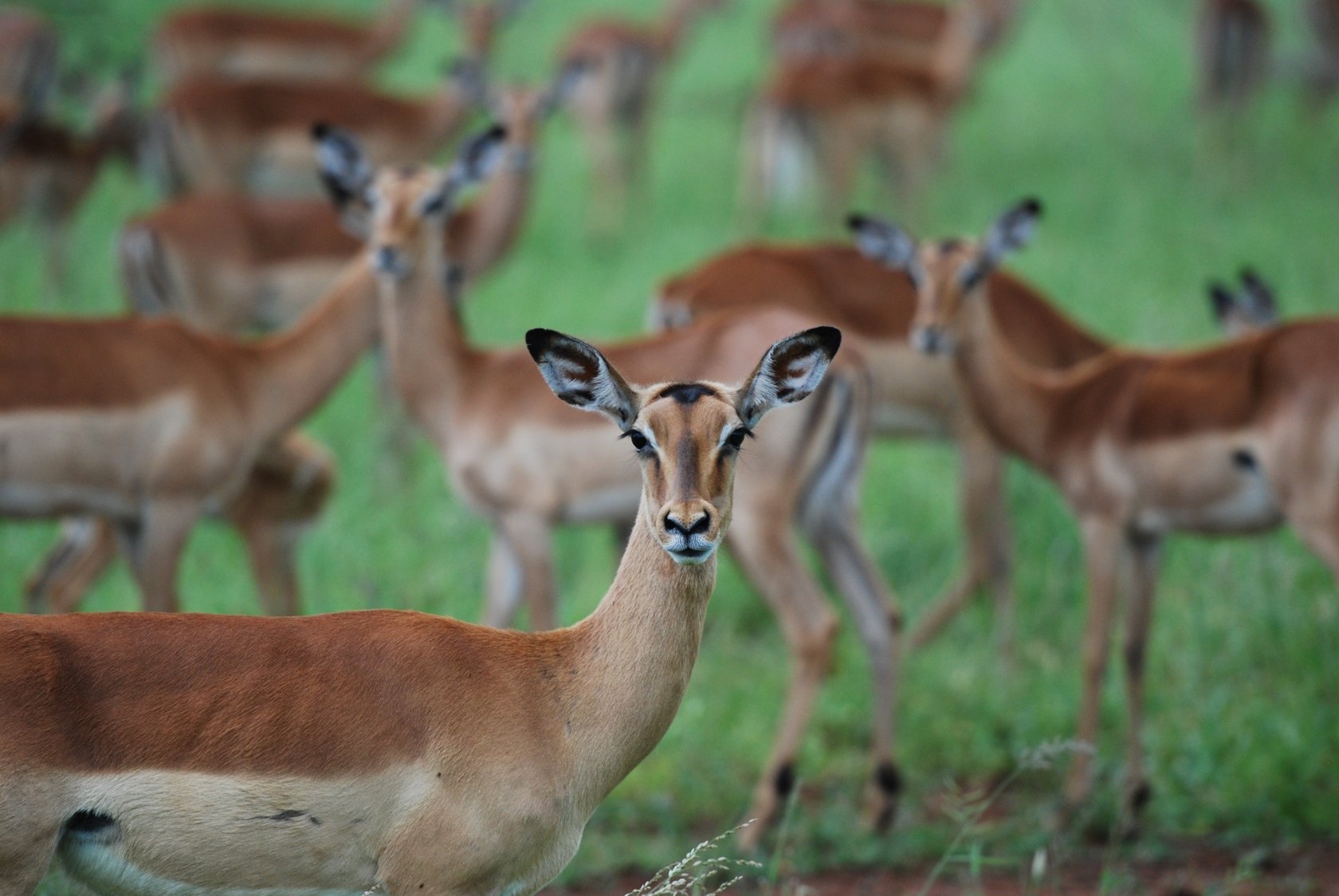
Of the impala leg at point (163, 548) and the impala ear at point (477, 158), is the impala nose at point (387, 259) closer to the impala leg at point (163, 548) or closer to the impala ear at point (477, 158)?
the impala ear at point (477, 158)

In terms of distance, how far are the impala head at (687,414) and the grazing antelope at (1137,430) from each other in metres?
2.20

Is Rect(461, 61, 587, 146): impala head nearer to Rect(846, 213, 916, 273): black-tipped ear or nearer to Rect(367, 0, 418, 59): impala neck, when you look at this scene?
Rect(846, 213, 916, 273): black-tipped ear

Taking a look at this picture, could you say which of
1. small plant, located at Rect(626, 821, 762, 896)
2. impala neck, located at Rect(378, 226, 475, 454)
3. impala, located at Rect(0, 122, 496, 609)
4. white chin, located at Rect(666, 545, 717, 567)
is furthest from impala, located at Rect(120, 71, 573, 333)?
white chin, located at Rect(666, 545, 717, 567)

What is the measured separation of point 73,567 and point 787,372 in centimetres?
364

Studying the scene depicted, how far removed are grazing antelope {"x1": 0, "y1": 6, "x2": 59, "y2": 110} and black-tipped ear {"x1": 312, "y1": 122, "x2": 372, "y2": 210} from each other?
508cm

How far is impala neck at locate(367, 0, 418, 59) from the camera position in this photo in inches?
577

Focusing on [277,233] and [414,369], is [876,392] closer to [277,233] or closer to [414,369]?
[414,369]

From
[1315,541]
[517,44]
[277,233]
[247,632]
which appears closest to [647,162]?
[517,44]

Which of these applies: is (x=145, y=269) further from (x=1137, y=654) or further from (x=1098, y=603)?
(x=1137, y=654)

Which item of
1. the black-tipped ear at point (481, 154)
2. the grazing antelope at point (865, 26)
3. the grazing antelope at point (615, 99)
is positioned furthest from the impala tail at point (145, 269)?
the grazing antelope at point (865, 26)

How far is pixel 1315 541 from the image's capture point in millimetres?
4777

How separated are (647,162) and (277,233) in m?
5.95

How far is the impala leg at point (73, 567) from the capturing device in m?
5.86

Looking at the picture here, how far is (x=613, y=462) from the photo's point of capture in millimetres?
5352
